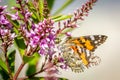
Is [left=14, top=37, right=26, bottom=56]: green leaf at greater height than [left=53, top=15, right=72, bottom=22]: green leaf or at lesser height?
lesser

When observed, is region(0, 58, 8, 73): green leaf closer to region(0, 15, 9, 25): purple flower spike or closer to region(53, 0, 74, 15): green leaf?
region(0, 15, 9, 25): purple flower spike

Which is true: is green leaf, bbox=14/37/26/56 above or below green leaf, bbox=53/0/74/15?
below

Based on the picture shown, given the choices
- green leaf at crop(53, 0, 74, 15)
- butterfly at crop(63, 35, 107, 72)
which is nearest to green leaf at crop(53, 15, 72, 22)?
green leaf at crop(53, 0, 74, 15)

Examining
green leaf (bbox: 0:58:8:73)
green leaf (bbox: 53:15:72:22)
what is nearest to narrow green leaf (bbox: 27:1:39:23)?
green leaf (bbox: 53:15:72:22)

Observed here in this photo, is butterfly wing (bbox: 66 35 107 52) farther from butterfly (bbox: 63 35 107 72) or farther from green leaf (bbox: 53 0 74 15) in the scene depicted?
green leaf (bbox: 53 0 74 15)

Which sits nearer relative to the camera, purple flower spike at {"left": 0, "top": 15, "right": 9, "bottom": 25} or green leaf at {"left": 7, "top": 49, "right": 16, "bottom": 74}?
purple flower spike at {"left": 0, "top": 15, "right": 9, "bottom": 25}

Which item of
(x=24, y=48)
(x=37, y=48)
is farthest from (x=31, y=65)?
(x=37, y=48)

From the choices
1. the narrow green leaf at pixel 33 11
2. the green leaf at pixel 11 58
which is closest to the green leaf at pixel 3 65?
the green leaf at pixel 11 58

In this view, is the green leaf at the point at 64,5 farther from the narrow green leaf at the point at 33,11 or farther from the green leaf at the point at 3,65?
the green leaf at the point at 3,65

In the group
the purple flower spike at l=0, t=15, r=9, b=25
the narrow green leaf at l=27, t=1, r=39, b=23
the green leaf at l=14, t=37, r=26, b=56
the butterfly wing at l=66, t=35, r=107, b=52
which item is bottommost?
the butterfly wing at l=66, t=35, r=107, b=52

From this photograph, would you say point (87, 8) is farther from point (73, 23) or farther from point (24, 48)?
point (24, 48)
